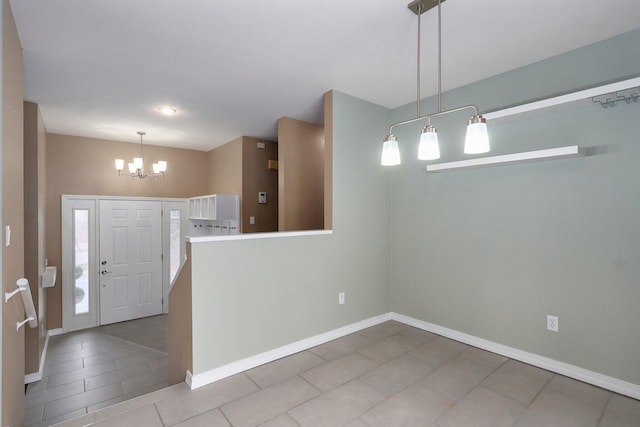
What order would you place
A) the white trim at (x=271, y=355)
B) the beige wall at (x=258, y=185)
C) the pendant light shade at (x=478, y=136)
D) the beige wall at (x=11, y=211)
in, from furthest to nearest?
1. the beige wall at (x=258, y=185)
2. the white trim at (x=271, y=355)
3. the beige wall at (x=11, y=211)
4. the pendant light shade at (x=478, y=136)

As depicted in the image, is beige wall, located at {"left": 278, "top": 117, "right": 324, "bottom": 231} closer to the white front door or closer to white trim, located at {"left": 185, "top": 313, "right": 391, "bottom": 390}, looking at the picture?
white trim, located at {"left": 185, "top": 313, "right": 391, "bottom": 390}

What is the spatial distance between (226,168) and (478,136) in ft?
15.4

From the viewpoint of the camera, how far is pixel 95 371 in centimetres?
347

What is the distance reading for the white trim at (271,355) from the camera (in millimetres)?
2467

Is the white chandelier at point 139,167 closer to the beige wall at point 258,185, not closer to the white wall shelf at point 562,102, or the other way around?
the beige wall at point 258,185

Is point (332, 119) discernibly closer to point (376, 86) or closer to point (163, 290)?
point (376, 86)

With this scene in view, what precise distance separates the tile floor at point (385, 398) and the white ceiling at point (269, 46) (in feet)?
8.76

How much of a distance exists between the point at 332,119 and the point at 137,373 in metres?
3.55

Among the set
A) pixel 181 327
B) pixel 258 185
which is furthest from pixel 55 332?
pixel 258 185

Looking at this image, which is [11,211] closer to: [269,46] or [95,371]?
[269,46]

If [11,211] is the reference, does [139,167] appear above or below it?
above

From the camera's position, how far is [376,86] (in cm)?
324

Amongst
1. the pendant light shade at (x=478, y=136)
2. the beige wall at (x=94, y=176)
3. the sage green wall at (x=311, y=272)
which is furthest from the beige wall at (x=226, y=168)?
the pendant light shade at (x=478, y=136)

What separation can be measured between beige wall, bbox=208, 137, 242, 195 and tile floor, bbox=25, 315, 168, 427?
2514 millimetres
